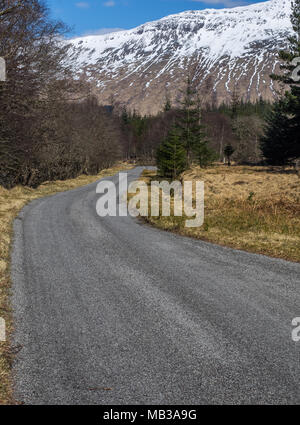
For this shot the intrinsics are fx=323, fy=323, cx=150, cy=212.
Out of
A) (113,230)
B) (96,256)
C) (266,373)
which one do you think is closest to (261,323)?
(266,373)

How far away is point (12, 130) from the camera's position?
17562 mm

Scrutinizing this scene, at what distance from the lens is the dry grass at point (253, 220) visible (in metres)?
9.50

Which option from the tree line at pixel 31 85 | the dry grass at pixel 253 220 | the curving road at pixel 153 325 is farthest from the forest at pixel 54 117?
the curving road at pixel 153 325

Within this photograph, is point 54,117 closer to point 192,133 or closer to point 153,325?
point 153,325

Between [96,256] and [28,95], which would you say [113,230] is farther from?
[28,95]

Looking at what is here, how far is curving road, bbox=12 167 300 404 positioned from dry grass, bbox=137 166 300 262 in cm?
98

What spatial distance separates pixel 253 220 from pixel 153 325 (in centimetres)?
894

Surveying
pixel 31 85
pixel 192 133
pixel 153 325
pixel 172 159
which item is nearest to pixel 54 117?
pixel 31 85

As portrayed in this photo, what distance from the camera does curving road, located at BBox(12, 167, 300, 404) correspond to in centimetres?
354

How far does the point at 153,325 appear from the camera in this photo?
494 centimetres

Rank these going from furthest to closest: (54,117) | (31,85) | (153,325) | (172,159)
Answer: (172,159), (54,117), (31,85), (153,325)
